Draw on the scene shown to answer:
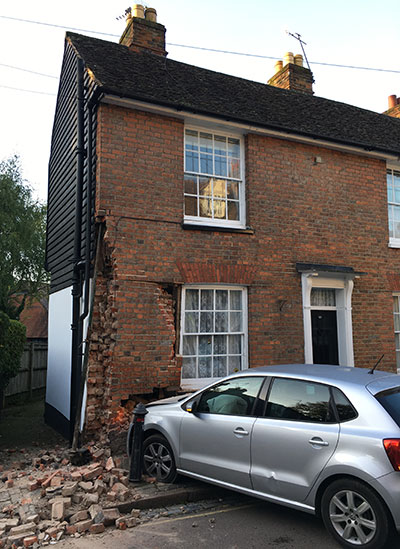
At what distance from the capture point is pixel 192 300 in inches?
337

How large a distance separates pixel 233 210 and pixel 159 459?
5212 mm

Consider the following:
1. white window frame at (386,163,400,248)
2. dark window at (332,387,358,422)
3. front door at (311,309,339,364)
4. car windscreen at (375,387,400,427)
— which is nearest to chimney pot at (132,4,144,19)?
white window frame at (386,163,400,248)

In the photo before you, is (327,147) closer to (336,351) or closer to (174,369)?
(336,351)

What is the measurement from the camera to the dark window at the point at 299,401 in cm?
437

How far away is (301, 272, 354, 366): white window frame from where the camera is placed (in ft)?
30.2

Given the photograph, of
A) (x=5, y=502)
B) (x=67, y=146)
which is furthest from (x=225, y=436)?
(x=67, y=146)

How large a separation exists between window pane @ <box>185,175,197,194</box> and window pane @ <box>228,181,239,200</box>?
0.78m

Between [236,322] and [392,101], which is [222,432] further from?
[392,101]

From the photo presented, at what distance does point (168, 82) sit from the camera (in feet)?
31.6

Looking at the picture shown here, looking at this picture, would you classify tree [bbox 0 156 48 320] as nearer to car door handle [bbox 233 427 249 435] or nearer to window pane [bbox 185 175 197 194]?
window pane [bbox 185 175 197 194]

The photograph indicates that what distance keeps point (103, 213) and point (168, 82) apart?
367 centimetres

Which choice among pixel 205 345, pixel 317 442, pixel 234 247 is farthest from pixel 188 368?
pixel 317 442

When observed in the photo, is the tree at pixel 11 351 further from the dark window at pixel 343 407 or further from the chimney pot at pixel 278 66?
the chimney pot at pixel 278 66

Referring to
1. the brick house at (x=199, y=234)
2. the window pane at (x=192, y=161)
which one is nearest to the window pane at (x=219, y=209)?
the brick house at (x=199, y=234)
